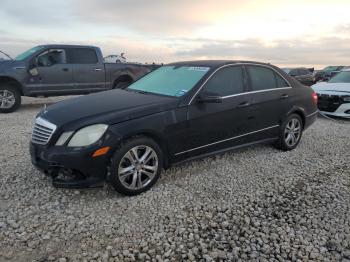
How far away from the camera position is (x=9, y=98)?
9.42m

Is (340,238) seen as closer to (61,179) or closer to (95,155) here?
(95,155)

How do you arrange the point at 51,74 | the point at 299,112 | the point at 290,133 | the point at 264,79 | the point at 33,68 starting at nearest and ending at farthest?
the point at 264,79 < the point at 290,133 < the point at 299,112 < the point at 33,68 < the point at 51,74

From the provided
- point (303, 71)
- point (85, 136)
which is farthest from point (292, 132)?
point (303, 71)

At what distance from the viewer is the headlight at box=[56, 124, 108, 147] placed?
3729 millimetres

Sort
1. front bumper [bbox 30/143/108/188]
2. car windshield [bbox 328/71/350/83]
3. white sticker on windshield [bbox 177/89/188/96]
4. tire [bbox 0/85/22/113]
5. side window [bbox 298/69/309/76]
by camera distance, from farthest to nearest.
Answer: side window [bbox 298/69/309/76], car windshield [bbox 328/71/350/83], tire [bbox 0/85/22/113], white sticker on windshield [bbox 177/89/188/96], front bumper [bbox 30/143/108/188]

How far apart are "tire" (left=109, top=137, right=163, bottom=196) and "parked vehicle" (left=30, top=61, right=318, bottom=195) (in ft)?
0.04

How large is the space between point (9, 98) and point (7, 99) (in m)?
0.06

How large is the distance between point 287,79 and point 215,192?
279 centimetres

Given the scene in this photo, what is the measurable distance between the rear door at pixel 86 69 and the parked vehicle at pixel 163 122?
17.7 feet

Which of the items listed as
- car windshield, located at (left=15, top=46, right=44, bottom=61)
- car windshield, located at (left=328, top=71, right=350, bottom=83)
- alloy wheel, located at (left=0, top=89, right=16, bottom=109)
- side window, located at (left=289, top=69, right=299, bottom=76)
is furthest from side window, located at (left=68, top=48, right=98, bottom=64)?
side window, located at (left=289, top=69, right=299, bottom=76)

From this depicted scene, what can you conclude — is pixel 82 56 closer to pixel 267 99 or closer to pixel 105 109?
pixel 267 99

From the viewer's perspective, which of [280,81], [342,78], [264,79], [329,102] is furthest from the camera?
[342,78]

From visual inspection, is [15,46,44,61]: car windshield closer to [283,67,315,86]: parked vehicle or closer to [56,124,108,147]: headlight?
[56,124,108,147]: headlight

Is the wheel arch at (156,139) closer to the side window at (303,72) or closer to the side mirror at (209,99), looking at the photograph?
the side mirror at (209,99)
